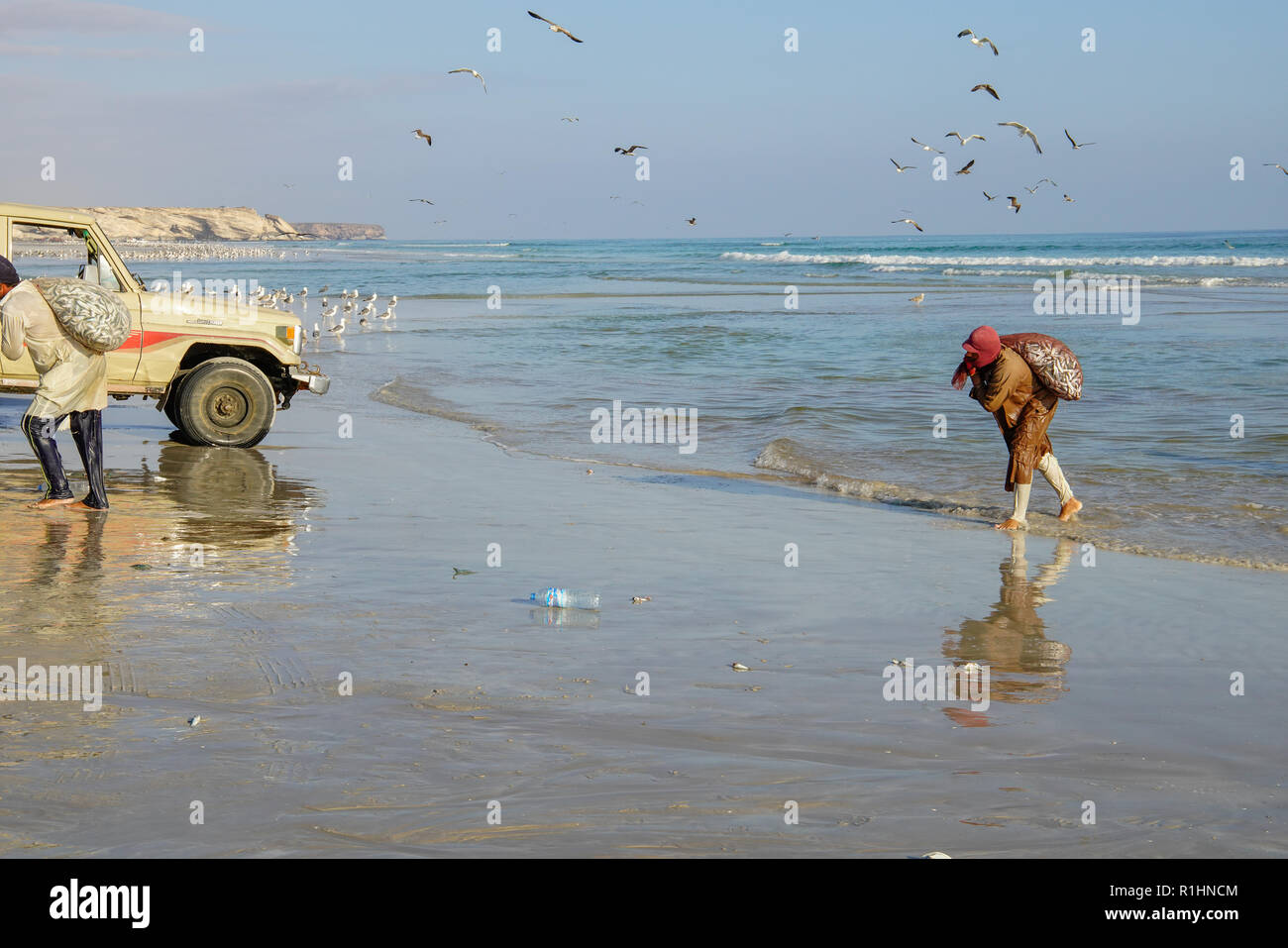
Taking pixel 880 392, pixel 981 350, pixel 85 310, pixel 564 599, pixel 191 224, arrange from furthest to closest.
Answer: pixel 191 224
pixel 880 392
pixel 981 350
pixel 85 310
pixel 564 599

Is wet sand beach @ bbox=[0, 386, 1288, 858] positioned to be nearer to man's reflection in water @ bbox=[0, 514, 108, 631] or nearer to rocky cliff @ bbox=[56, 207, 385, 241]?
man's reflection in water @ bbox=[0, 514, 108, 631]

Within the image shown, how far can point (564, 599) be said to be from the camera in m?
6.54

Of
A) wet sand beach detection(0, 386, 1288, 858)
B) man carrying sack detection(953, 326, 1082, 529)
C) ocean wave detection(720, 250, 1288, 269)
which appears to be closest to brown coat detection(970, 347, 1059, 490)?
man carrying sack detection(953, 326, 1082, 529)

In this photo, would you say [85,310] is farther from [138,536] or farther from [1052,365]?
[1052,365]

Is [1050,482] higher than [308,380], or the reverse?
[308,380]

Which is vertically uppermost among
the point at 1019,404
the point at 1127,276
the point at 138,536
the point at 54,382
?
the point at 1127,276

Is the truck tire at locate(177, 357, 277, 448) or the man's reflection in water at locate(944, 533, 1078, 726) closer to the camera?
the man's reflection in water at locate(944, 533, 1078, 726)

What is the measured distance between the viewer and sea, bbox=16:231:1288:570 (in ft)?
34.4

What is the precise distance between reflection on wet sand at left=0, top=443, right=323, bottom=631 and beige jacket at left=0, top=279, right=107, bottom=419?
736mm

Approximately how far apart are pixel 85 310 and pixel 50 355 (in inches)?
15.5

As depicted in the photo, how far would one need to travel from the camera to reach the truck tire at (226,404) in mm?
11727

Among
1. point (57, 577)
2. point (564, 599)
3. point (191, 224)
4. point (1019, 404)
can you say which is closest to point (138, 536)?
point (57, 577)

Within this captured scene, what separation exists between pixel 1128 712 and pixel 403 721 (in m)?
2.81
